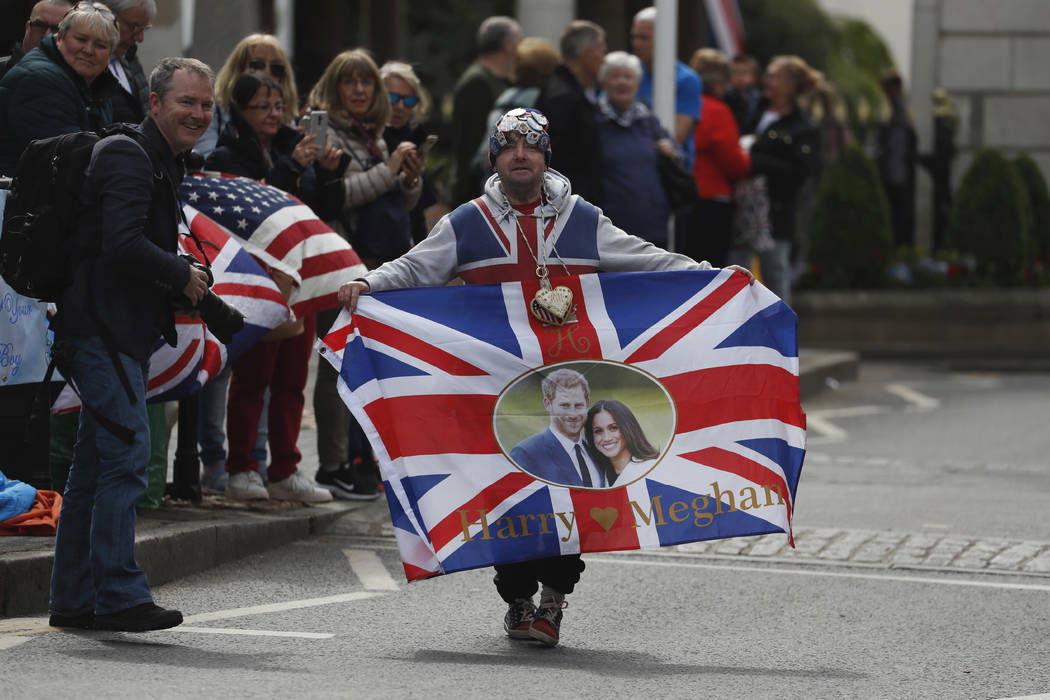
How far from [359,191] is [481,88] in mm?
2981

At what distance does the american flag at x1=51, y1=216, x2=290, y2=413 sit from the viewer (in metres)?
7.86

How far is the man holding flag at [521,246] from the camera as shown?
6.73 meters

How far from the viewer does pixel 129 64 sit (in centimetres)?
886

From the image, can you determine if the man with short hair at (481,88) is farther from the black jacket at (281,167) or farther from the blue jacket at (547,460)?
the blue jacket at (547,460)

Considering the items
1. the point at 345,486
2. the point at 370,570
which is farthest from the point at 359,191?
the point at 370,570

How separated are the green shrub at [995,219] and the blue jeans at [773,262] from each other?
4692 millimetres

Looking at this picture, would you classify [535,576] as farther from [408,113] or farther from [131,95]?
[408,113]

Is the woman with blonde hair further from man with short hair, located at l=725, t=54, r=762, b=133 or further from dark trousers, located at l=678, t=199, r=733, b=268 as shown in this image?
man with short hair, located at l=725, t=54, r=762, b=133

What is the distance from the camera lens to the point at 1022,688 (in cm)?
607

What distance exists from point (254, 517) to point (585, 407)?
235 cm

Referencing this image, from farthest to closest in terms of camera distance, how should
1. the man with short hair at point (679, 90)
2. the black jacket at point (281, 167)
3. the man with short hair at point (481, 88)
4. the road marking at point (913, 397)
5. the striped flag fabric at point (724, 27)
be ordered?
the striped flag fabric at point (724, 27), the road marking at point (913, 397), the man with short hair at point (679, 90), the man with short hair at point (481, 88), the black jacket at point (281, 167)

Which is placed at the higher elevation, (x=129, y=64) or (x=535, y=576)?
(x=129, y=64)

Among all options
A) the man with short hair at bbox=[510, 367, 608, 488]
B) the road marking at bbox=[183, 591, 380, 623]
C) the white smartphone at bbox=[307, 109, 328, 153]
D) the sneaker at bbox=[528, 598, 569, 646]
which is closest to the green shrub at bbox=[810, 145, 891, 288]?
the white smartphone at bbox=[307, 109, 328, 153]

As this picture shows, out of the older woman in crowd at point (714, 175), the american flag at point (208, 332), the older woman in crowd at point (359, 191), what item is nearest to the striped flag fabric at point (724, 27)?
the older woman in crowd at point (714, 175)
